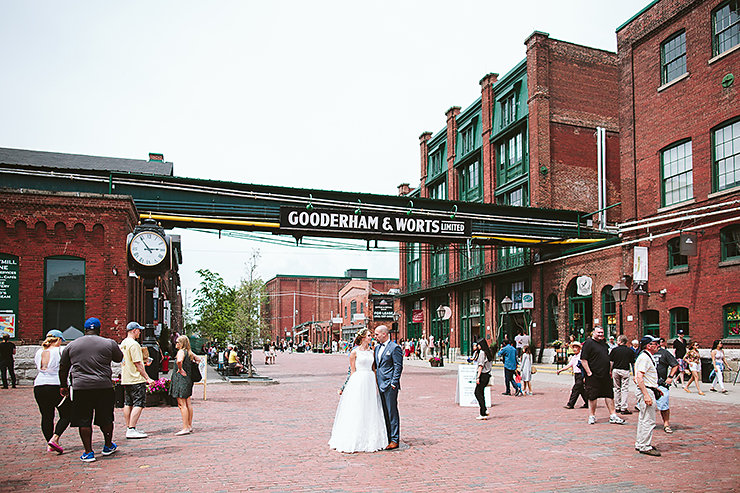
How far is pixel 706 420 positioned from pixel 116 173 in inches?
712

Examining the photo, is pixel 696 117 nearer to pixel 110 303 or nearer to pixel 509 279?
pixel 509 279

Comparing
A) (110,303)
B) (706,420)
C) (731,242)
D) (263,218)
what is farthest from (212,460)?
(731,242)

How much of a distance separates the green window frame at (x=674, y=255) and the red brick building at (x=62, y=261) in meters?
19.8

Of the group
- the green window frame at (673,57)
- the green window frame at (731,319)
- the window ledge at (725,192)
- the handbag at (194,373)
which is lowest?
the handbag at (194,373)

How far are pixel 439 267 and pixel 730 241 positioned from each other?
101 feet

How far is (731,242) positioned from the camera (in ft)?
71.8

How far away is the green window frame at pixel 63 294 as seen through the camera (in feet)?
64.0

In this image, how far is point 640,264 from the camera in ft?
82.6

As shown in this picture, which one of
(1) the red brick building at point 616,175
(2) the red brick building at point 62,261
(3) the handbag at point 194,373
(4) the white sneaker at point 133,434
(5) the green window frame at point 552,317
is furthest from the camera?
(5) the green window frame at point 552,317

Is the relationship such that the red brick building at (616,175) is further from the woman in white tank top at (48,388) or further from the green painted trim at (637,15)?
the woman in white tank top at (48,388)

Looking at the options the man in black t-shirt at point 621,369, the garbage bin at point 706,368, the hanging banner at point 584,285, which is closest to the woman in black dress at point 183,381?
the man in black t-shirt at point 621,369

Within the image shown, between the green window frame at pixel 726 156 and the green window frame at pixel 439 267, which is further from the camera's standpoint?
the green window frame at pixel 439 267

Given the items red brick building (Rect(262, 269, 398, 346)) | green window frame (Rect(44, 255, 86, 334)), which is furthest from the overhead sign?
red brick building (Rect(262, 269, 398, 346))

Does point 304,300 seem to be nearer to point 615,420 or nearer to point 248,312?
point 248,312
